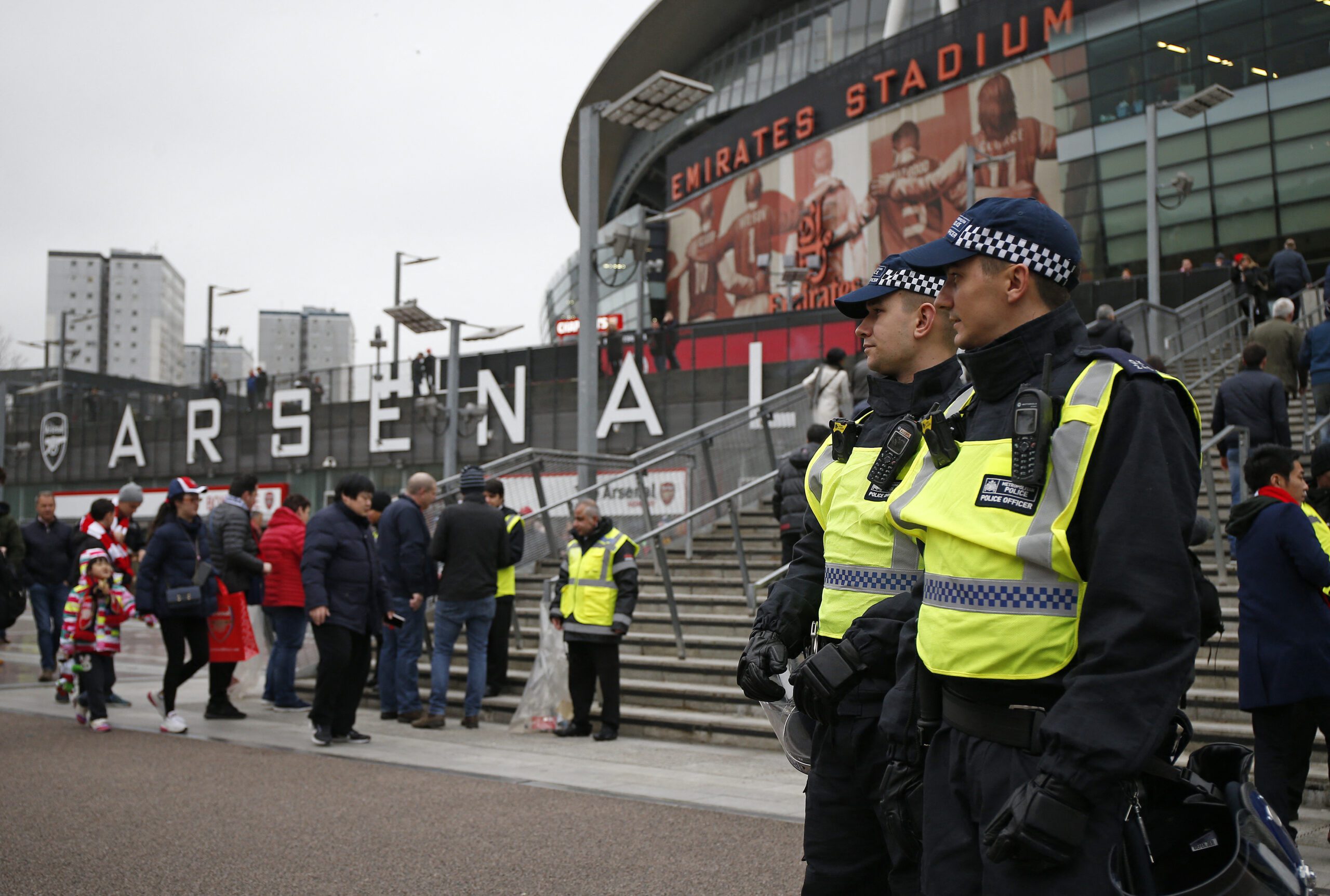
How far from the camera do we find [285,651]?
10.9 metres

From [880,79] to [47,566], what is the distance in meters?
33.8

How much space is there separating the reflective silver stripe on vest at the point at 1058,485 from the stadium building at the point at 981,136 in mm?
22954

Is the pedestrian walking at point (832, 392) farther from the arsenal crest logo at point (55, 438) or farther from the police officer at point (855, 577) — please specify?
the arsenal crest logo at point (55, 438)

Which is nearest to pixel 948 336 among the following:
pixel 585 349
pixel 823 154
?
pixel 585 349

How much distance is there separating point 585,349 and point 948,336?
38.4 feet

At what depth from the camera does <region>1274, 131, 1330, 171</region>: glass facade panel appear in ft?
96.7

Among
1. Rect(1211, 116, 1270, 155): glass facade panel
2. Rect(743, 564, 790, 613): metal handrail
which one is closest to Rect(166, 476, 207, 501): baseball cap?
Rect(743, 564, 790, 613): metal handrail

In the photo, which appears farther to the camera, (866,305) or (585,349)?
(585,349)

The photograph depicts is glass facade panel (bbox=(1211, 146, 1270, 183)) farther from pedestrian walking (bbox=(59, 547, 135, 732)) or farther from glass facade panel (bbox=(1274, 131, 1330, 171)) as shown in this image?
pedestrian walking (bbox=(59, 547, 135, 732))

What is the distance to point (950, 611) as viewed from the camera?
2285 millimetres

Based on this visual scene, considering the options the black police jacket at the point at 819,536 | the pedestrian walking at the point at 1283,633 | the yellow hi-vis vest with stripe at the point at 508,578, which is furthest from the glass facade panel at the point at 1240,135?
the black police jacket at the point at 819,536

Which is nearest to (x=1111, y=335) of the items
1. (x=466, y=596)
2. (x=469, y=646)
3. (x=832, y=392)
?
(x=832, y=392)

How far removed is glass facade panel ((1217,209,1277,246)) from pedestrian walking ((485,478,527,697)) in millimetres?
26000

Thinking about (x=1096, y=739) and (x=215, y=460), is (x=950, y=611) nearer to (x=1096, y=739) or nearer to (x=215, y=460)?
(x=1096, y=739)
